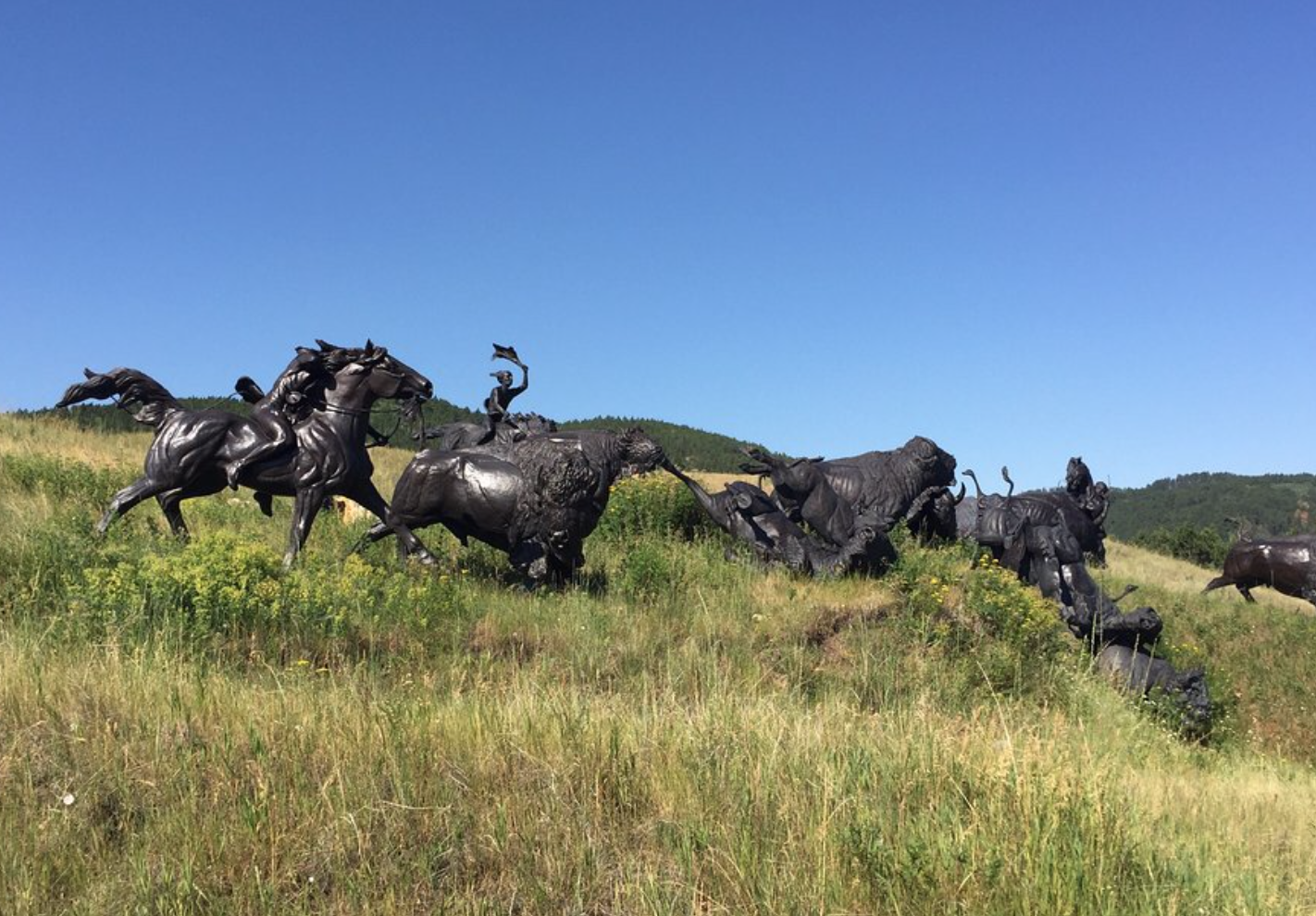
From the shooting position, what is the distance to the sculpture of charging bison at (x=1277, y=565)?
18.4 m

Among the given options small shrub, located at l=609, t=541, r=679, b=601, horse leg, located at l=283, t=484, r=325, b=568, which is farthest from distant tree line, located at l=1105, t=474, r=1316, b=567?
horse leg, located at l=283, t=484, r=325, b=568

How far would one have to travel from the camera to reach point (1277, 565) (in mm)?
18719

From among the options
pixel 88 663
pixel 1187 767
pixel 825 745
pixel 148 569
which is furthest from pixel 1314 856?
pixel 148 569

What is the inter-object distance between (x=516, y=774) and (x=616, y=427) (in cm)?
3579

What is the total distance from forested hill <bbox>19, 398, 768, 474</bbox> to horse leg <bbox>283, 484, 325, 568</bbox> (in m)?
19.5

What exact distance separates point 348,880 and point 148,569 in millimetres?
4312

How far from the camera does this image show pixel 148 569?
672cm

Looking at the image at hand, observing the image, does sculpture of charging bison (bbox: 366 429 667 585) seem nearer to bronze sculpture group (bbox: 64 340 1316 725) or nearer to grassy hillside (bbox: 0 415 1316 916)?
bronze sculpture group (bbox: 64 340 1316 725)

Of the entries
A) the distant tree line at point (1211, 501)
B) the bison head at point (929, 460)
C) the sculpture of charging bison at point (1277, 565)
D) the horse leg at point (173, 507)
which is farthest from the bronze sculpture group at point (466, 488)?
the distant tree line at point (1211, 501)

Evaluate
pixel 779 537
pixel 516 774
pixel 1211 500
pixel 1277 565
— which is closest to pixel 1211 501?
pixel 1211 500

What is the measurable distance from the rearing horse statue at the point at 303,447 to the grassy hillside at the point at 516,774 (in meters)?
1.41

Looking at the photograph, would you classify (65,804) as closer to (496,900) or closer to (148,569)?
(496,900)

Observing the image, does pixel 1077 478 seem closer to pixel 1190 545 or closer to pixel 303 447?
pixel 303 447

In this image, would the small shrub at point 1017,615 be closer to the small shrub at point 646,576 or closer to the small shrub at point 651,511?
the small shrub at point 646,576
